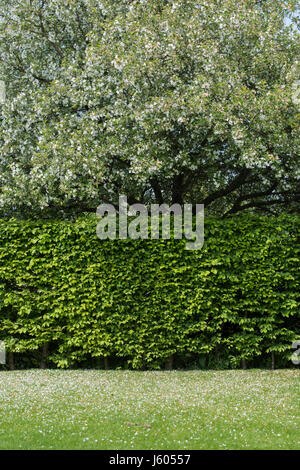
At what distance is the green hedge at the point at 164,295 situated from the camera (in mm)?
10977

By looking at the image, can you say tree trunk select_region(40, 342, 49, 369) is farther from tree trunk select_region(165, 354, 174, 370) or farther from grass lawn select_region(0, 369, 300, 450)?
tree trunk select_region(165, 354, 174, 370)

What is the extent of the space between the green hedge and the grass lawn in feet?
2.98

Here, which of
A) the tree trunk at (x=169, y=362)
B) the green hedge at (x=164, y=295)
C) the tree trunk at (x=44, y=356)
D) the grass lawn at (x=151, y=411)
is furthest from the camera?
the tree trunk at (x=44, y=356)

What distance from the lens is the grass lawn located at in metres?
5.90

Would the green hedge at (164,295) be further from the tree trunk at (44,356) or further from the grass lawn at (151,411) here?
the grass lawn at (151,411)

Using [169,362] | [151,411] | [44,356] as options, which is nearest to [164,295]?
[169,362]

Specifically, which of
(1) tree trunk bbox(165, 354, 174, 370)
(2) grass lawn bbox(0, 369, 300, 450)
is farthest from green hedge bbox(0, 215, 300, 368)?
(2) grass lawn bbox(0, 369, 300, 450)

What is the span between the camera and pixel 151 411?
7.14 meters

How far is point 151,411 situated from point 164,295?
4105mm

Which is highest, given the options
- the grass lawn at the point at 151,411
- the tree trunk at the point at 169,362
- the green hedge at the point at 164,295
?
the green hedge at the point at 164,295

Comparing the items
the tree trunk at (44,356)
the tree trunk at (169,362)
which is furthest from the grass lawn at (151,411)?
the tree trunk at (44,356)

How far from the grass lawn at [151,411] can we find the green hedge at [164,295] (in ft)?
2.98

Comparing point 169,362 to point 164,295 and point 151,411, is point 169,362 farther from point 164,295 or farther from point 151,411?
point 151,411

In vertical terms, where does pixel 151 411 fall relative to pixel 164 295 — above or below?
below
